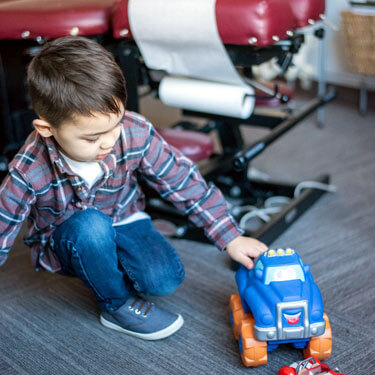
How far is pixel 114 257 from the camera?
3.83 feet

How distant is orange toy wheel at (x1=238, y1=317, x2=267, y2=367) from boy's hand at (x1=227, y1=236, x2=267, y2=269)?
13 cm

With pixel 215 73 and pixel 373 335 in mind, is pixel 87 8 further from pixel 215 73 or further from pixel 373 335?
pixel 373 335

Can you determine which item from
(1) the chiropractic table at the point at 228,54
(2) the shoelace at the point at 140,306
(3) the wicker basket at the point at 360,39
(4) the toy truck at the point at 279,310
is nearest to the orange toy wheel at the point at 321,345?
(4) the toy truck at the point at 279,310

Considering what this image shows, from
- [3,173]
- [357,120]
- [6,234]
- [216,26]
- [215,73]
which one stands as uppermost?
[216,26]

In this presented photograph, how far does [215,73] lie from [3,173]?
928 mm

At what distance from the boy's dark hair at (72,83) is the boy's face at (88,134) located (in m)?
0.01

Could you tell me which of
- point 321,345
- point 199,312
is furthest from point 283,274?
point 199,312

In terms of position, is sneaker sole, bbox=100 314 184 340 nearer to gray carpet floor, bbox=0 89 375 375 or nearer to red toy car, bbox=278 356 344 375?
gray carpet floor, bbox=0 89 375 375

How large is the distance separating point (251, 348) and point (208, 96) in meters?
0.70

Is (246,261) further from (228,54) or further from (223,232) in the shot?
(228,54)

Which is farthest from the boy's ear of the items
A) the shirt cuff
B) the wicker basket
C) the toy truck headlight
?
the wicker basket

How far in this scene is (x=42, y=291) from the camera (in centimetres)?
141

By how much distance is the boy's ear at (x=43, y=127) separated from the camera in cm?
103

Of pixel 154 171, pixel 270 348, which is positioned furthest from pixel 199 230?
pixel 270 348
